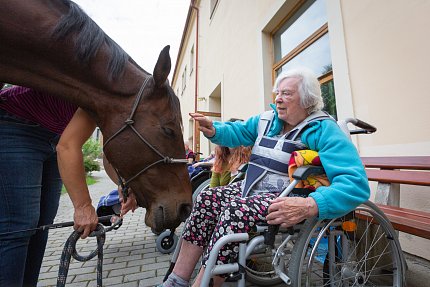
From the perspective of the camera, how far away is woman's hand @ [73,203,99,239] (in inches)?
38.7

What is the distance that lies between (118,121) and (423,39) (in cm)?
229

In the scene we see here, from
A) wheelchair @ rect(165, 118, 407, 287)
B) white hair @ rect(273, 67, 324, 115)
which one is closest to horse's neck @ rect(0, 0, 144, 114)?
wheelchair @ rect(165, 118, 407, 287)

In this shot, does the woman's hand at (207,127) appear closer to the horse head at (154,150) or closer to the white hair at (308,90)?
the horse head at (154,150)

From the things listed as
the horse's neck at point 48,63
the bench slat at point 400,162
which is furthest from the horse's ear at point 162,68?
the bench slat at point 400,162

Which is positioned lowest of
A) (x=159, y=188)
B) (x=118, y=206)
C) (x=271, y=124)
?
(x=118, y=206)

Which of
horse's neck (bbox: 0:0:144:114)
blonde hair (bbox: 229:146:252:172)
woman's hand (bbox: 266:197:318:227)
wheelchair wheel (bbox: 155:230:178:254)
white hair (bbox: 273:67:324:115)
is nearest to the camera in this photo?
horse's neck (bbox: 0:0:144:114)

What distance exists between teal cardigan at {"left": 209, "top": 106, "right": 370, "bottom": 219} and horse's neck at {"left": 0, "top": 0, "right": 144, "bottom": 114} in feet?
3.38

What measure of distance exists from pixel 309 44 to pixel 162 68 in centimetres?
283

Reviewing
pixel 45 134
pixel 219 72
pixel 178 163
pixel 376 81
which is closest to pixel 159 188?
pixel 178 163

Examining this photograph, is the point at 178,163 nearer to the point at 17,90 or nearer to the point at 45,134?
the point at 45,134

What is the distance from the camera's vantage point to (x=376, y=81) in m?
2.16

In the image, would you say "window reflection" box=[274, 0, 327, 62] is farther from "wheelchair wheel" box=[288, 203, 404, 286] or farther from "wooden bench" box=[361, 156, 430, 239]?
"wheelchair wheel" box=[288, 203, 404, 286]

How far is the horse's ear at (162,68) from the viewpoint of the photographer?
3.75 feet

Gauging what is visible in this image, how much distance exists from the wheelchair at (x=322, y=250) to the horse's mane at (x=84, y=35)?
3.19 ft
